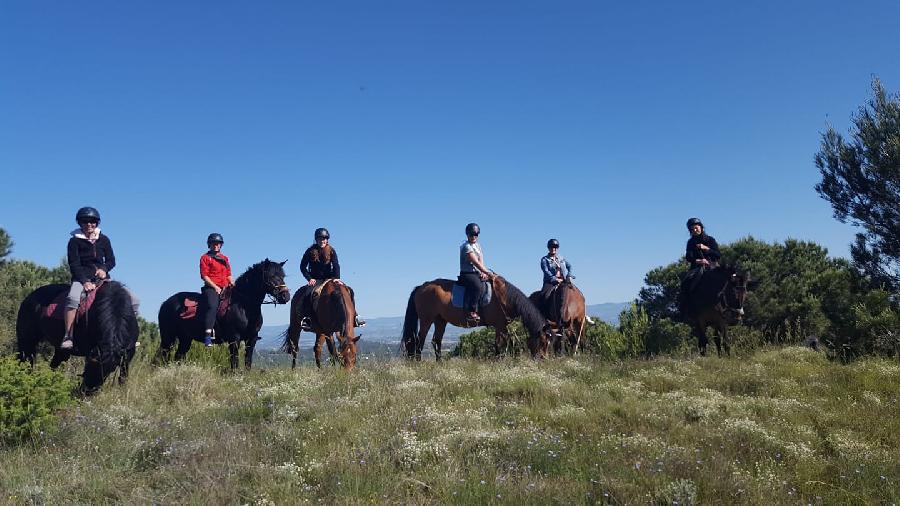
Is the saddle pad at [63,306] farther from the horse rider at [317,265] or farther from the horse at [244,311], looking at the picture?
Answer: the horse rider at [317,265]

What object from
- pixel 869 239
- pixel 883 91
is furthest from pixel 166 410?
pixel 883 91

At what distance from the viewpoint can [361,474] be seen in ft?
16.3

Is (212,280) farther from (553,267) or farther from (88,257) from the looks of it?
(553,267)

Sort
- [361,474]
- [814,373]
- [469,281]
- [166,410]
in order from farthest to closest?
[469,281] < [814,373] < [166,410] < [361,474]

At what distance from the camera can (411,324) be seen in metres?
13.5

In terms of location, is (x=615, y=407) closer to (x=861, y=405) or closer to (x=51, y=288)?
(x=861, y=405)

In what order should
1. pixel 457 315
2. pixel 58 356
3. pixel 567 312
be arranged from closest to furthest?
pixel 58 356 → pixel 457 315 → pixel 567 312

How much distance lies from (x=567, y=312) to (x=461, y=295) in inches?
105

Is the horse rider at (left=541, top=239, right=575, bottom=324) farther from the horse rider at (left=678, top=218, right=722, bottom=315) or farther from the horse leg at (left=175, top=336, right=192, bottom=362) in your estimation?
the horse leg at (left=175, top=336, right=192, bottom=362)

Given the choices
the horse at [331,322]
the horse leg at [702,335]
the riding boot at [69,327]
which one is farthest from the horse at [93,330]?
the horse leg at [702,335]

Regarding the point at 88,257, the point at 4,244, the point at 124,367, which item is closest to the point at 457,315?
the point at 124,367

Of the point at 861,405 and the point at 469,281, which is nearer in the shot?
the point at 861,405

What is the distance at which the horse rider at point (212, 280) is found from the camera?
36.1 feet

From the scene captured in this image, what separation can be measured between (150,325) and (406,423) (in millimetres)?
21134
